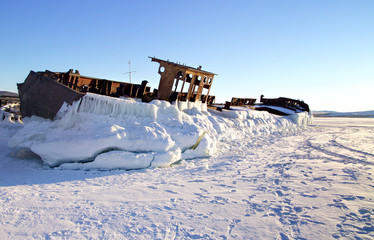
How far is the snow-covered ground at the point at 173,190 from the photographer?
315 cm

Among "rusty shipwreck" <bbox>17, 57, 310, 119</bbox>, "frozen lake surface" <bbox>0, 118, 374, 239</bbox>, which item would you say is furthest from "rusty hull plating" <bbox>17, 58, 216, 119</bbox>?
"frozen lake surface" <bbox>0, 118, 374, 239</bbox>

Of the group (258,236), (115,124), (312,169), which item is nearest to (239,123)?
(312,169)

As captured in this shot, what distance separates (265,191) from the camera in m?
4.46

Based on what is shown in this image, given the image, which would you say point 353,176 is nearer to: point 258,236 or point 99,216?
point 258,236

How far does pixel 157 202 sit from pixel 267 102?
974 inches

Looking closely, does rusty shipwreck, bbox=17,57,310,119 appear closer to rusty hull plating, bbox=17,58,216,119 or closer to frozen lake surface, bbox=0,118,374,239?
rusty hull plating, bbox=17,58,216,119

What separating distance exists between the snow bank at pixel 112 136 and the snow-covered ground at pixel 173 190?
38 mm

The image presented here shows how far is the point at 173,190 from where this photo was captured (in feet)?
15.1

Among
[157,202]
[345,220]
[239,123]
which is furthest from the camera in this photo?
[239,123]

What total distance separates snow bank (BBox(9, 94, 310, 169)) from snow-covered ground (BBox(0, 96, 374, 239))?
1.5 inches

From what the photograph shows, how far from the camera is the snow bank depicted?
607 centimetres

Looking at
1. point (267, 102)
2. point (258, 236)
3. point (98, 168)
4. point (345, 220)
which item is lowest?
point (98, 168)

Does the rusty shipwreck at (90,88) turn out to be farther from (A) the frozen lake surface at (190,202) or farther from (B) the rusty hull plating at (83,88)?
(A) the frozen lake surface at (190,202)

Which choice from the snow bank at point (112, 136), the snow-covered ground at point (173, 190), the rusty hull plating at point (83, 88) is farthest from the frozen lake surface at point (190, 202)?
the rusty hull plating at point (83, 88)
